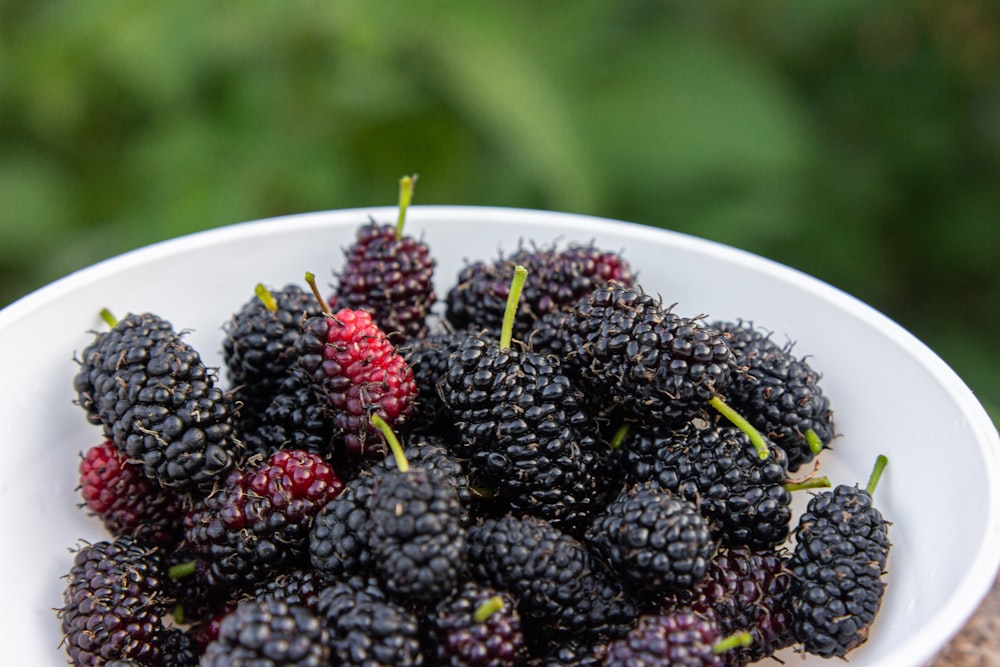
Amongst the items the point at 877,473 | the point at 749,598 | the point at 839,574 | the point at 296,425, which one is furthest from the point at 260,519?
the point at 877,473

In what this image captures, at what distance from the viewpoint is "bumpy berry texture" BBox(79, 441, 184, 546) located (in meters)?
1.58

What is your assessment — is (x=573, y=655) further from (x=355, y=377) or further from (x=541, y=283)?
(x=541, y=283)

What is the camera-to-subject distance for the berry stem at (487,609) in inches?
48.1

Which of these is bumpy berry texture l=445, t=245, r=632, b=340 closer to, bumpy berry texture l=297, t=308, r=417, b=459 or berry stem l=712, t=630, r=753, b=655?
bumpy berry texture l=297, t=308, r=417, b=459

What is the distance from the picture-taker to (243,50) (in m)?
2.40

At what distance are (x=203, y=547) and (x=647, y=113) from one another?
82.0 inches

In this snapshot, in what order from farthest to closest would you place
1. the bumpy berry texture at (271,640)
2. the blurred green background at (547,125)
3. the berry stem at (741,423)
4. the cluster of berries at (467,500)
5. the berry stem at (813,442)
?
1. the blurred green background at (547,125)
2. the berry stem at (813,442)
3. the berry stem at (741,423)
4. the cluster of berries at (467,500)
5. the bumpy berry texture at (271,640)

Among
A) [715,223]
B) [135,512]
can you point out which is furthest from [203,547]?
[715,223]

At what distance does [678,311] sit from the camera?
192 centimetres

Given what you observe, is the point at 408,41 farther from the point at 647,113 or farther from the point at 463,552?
the point at 463,552

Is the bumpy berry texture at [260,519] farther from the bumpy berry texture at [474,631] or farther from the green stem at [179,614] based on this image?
the bumpy berry texture at [474,631]

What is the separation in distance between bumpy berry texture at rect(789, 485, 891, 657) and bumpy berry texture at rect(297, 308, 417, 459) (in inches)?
27.2

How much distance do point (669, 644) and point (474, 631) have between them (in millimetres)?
260

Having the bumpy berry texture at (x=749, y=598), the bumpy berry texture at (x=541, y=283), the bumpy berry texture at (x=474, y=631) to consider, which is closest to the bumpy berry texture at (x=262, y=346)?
the bumpy berry texture at (x=541, y=283)
